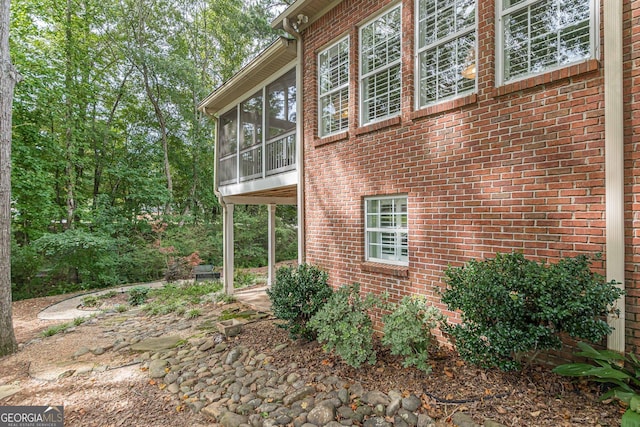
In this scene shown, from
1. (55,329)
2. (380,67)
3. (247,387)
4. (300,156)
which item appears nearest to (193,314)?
(55,329)

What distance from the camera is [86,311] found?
8609 millimetres

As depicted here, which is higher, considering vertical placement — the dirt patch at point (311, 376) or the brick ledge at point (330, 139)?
the brick ledge at point (330, 139)

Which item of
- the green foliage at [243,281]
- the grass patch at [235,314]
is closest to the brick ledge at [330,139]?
the grass patch at [235,314]

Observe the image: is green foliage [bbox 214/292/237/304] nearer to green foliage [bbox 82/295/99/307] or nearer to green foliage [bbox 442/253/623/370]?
green foliage [bbox 82/295/99/307]

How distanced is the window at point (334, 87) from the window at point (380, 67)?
37 centimetres

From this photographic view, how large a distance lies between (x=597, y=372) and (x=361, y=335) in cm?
213

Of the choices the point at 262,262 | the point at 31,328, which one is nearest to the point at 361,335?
the point at 31,328

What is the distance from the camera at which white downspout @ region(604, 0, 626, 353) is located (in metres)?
2.82

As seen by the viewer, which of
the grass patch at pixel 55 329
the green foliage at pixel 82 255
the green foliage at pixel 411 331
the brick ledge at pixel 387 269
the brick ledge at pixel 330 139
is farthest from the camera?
the green foliage at pixel 82 255

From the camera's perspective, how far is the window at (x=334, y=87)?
569 cm

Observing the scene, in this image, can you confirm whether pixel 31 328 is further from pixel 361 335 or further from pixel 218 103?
pixel 361 335

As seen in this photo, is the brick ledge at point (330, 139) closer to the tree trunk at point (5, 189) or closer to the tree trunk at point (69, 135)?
the tree trunk at point (5, 189)

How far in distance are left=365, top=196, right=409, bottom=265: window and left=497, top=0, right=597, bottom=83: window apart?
214cm

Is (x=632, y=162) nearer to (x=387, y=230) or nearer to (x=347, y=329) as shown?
(x=387, y=230)
